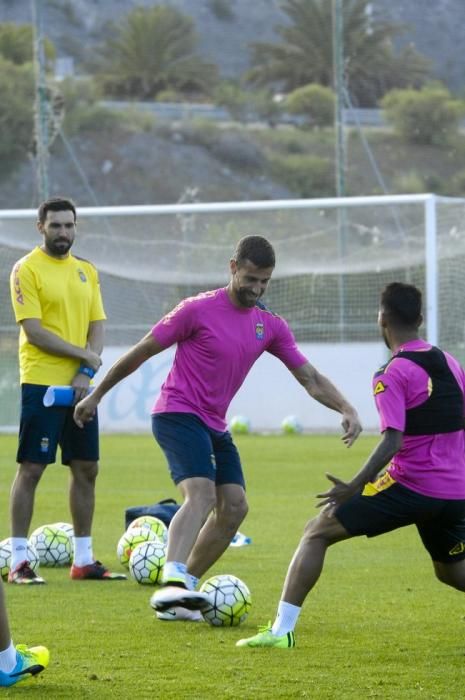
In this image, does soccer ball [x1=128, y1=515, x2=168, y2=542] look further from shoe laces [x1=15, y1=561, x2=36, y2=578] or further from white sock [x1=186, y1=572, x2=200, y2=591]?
white sock [x1=186, y1=572, x2=200, y2=591]

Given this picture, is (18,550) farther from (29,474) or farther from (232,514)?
(232,514)

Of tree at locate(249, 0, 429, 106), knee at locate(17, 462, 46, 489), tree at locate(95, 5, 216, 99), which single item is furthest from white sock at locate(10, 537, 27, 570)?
tree at locate(95, 5, 216, 99)

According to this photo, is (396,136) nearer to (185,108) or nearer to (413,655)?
(185,108)

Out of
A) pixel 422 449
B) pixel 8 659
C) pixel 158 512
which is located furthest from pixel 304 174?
pixel 8 659

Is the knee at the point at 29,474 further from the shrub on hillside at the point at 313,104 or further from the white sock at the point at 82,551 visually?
the shrub on hillside at the point at 313,104

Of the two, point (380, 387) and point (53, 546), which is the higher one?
point (380, 387)

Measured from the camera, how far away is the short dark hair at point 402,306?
274 inches

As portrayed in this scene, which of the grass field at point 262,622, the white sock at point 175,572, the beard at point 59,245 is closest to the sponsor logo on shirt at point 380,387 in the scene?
the grass field at point 262,622

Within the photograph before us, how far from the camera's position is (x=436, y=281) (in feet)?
74.2

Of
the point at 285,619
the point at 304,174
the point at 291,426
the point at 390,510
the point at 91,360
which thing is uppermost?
the point at 304,174

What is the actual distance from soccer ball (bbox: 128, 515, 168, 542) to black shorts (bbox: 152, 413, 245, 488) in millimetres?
2094

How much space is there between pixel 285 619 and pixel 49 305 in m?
3.37

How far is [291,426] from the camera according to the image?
23734 mm

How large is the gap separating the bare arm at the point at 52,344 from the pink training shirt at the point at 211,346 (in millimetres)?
1508
